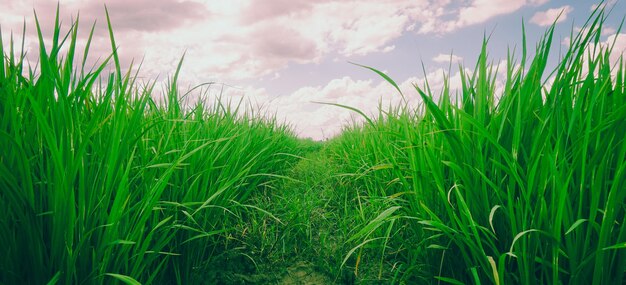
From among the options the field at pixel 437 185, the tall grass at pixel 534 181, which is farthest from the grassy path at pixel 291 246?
the tall grass at pixel 534 181

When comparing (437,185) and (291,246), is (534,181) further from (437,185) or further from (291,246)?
(291,246)

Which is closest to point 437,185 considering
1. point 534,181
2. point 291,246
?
point 534,181

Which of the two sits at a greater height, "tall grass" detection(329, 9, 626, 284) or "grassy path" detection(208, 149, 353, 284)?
"tall grass" detection(329, 9, 626, 284)

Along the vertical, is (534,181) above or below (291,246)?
above

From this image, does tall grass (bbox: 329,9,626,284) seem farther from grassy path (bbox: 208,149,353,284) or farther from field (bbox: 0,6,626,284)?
grassy path (bbox: 208,149,353,284)

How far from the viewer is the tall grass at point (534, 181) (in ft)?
3.05

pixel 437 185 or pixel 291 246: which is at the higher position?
pixel 437 185

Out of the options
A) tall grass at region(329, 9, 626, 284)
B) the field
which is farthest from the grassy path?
tall grass at region(329, 9, 626, 284)

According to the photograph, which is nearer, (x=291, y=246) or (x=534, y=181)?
(x=534, y=181)

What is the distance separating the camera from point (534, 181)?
1.04m

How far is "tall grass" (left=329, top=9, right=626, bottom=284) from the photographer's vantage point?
931 mm

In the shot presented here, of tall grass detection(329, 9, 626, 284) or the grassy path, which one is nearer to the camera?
tall grass detection(329, 9, 626, 284)

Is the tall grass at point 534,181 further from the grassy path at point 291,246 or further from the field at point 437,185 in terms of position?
the grassy path at point 291,246

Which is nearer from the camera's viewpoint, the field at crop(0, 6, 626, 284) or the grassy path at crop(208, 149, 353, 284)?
the field at crop(0, 6, 626, 284)
